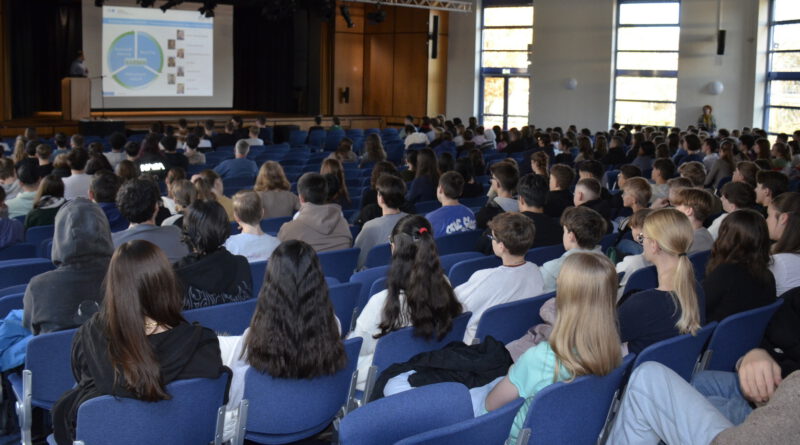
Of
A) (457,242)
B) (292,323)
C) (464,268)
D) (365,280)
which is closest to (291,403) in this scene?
(292,323)

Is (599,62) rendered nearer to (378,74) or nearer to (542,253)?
(378,74)

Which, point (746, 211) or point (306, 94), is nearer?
point (746, 211)

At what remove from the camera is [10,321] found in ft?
12.2

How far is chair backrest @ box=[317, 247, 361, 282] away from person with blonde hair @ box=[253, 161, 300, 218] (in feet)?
6.52

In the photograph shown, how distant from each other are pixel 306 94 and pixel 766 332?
20176 mm

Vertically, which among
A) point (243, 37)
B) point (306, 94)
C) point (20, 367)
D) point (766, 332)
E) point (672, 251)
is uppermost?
point (243, 37)

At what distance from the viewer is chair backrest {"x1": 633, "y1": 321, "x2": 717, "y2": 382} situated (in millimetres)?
2953

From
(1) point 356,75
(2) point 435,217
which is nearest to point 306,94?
(1) point 356,75

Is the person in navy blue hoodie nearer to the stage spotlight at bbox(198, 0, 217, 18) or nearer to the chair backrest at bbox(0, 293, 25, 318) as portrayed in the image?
the chair backrest at bbox(0, 293, 25, 318)

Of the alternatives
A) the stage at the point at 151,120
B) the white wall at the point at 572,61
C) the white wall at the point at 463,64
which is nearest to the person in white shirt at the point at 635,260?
the stage at the point at 151,120

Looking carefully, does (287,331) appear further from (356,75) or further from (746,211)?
(356,75)

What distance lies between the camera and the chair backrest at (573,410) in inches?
102

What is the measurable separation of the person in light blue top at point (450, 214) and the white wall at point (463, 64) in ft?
54.9

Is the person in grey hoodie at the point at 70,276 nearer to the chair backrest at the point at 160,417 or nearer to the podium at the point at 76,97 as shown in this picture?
the chair backrest at the point at 160,417
